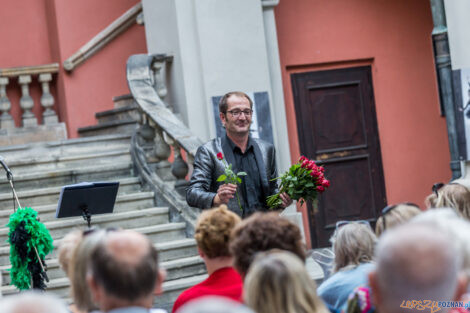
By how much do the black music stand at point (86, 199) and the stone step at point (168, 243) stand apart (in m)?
1.12

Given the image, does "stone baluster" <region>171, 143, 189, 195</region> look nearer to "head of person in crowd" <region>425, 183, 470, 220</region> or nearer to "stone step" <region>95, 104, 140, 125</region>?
"stone step" <region>95, 104, 140, 125</region>

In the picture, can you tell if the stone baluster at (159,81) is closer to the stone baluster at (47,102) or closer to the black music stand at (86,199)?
the stone baluster at (47,102)

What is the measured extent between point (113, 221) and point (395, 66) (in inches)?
180

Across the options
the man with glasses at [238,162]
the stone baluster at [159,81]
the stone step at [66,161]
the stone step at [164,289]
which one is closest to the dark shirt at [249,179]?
the man with glasses at [238,162]

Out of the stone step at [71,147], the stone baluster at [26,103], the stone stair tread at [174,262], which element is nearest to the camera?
the stone stair tread at [174,262]

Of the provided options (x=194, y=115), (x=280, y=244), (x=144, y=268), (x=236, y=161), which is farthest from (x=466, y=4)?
(x=144, y=268)

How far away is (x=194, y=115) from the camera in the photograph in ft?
29.6

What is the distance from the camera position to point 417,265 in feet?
6.77

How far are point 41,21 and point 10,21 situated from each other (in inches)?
16.8

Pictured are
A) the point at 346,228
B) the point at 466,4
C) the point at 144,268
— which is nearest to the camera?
the point at 144,268

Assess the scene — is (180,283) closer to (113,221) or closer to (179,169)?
(113,221)

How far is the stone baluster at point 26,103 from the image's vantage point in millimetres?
10312

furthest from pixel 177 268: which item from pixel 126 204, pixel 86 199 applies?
pixel 86 199

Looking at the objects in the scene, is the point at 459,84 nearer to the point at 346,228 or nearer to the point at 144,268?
the point at 346,228
